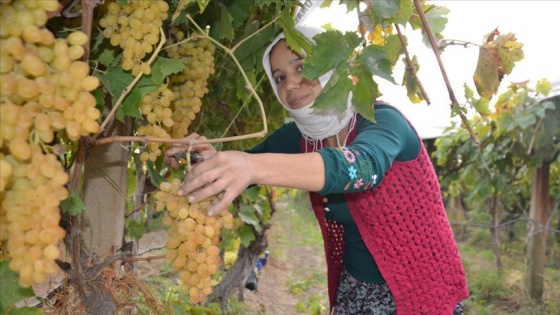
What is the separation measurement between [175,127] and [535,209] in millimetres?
5033

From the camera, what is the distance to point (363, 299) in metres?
2.10

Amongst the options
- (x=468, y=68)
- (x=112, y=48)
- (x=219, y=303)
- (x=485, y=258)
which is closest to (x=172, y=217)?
(x=112, y=48)

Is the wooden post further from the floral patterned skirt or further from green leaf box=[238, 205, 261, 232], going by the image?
the floral patterned skirt

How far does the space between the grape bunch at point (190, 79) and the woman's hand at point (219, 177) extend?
556 millimetres

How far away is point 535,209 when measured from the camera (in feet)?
18.4

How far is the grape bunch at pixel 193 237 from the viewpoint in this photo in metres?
1.01

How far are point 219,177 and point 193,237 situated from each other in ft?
0.45

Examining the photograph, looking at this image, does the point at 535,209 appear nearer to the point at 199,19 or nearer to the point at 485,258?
the point at 485,258

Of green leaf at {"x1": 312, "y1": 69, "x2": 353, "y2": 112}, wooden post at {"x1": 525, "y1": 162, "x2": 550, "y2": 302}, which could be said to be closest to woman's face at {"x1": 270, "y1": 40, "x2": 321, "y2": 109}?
green leaf at {"x1": 312, "y1": 69, "x2": 353, "y2": 112}

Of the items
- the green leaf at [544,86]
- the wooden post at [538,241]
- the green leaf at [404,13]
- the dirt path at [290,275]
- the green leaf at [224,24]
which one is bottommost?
the dirt path at [290,275]

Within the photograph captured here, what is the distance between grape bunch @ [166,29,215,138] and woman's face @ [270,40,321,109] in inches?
16.0

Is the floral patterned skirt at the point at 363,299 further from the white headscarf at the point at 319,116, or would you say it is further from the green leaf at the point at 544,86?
the green leaf at the point at 544,86

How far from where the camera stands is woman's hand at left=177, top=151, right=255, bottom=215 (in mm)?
950

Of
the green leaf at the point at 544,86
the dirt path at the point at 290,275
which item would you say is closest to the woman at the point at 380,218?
the green leaf at the point at 544,86
